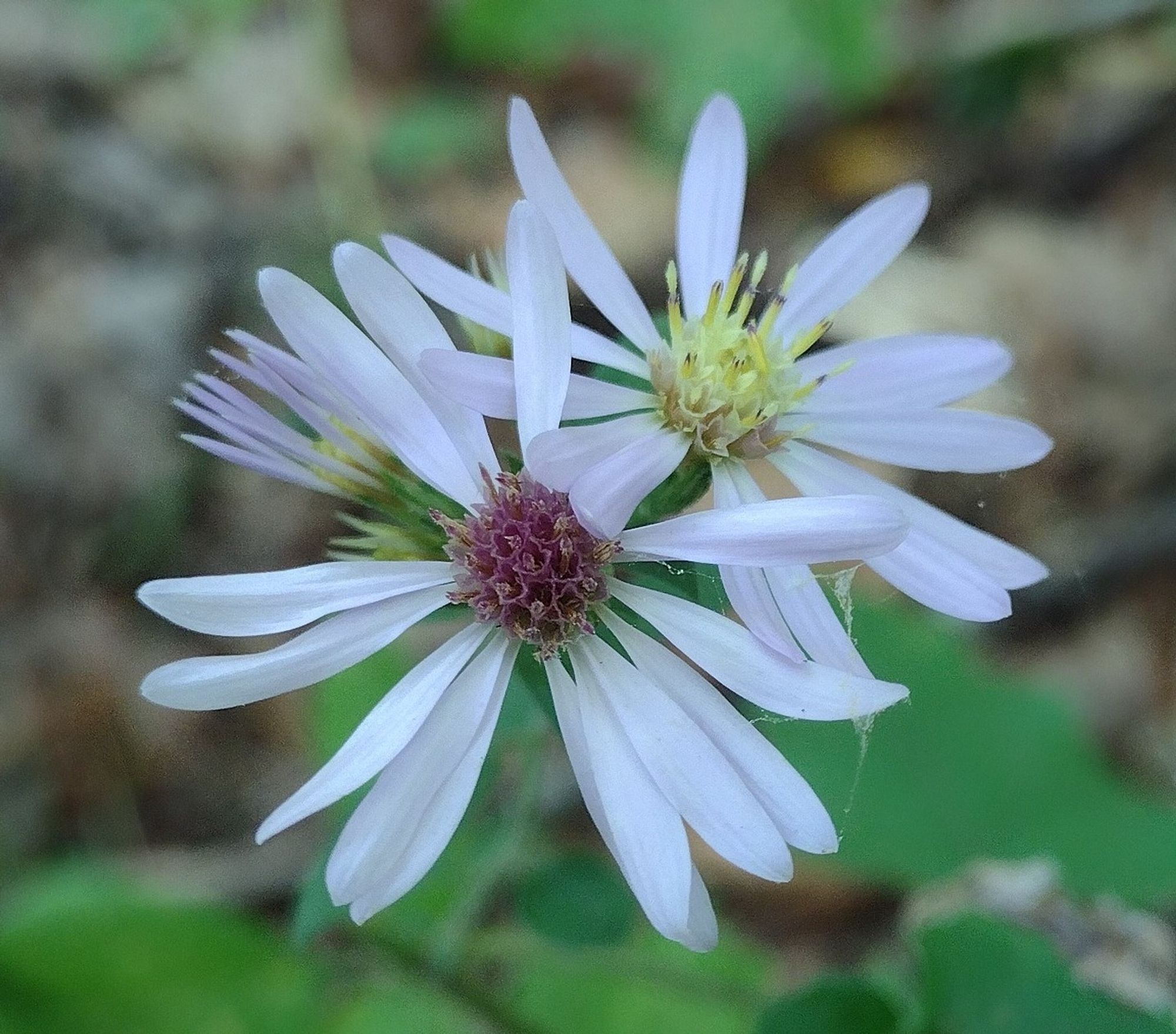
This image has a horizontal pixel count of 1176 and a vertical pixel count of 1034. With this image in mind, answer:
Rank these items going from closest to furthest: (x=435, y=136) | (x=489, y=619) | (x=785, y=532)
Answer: (x=785, y=532) < (x=489, y=619) < (x=435, y=136)

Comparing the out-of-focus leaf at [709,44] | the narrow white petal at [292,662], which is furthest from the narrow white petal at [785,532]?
the out-of-focus leaf at [709,44]

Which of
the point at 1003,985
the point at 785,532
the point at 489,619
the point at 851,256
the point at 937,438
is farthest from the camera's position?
the point at 1003,985

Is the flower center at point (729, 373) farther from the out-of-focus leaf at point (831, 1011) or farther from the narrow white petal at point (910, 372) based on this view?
the out-of-focus leaf at point (831, 1011)

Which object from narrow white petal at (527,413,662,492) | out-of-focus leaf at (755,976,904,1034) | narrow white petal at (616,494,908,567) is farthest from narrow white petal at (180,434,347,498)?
out-of-focus leaf at (755,976,904,1034)

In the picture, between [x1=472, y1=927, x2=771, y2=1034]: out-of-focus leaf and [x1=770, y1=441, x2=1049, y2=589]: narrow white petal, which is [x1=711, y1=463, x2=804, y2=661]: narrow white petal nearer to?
[x1=770, y1=441, x2=1049, y2=589]: narrow white petal

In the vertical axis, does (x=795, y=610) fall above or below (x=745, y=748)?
above

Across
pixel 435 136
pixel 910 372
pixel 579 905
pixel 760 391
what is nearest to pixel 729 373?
pixel 760 391

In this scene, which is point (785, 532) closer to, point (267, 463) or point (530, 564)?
point (530, 564)
